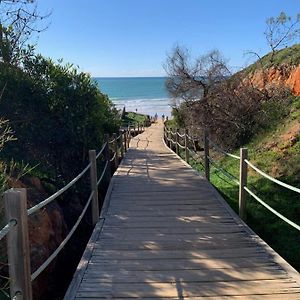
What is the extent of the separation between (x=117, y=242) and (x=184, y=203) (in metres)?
2.08

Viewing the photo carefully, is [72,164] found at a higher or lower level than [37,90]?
lower

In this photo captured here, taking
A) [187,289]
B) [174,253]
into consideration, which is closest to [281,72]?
[174,253]

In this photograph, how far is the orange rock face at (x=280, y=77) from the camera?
1430cm

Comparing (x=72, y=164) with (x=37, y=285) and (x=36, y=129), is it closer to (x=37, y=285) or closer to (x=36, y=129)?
(x=36, y=129)

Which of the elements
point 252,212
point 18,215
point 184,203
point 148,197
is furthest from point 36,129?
point 18,215

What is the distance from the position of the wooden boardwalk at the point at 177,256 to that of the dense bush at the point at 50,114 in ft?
4.26

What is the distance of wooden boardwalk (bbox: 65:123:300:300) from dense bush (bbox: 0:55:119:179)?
130cm

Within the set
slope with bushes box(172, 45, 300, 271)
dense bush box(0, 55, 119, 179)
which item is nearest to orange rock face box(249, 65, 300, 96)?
slope with bushes box(172, 45, 300, 271)

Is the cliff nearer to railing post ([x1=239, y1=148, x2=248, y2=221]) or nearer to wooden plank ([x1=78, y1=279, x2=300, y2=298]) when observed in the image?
railing post ([x1=239, y1=148, x2=248, y2=221])

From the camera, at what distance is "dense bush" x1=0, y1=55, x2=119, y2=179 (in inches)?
277

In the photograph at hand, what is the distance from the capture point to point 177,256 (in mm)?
4441

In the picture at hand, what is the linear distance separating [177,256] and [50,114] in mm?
4113

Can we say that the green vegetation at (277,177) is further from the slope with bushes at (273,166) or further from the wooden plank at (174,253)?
the wooden plank at (174,253)

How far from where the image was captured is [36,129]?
7.20 metres
